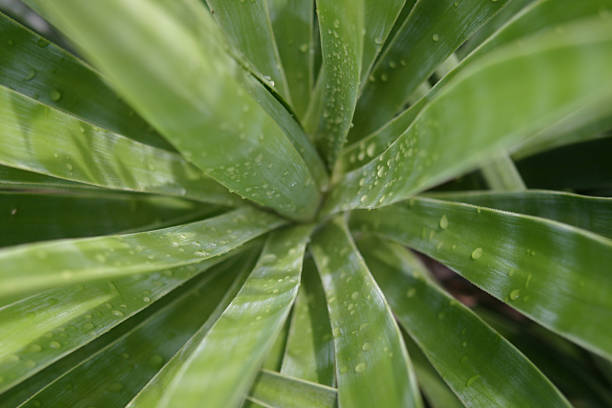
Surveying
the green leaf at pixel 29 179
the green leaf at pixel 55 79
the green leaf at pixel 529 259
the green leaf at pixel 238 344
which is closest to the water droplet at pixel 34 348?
the green leaf at pixel 238 344

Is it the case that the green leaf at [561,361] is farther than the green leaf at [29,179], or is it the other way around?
the green leaf at [561,361]

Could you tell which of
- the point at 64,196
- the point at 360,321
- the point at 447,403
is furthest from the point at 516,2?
the point at 64,196

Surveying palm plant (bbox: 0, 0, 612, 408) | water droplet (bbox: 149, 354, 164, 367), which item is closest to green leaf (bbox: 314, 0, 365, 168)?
palm plant (bbox: 0, 0, 612, 408)

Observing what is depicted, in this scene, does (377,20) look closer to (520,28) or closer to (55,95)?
(520,28)

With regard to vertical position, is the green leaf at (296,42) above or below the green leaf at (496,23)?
above

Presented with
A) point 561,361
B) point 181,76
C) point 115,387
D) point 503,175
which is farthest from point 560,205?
point 115,387

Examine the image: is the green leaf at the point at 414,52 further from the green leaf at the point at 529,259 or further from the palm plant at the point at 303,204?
the green leaf at the point at 529,259

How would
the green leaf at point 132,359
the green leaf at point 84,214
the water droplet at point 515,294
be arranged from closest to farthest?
the water droplet at point 515,294 → the green leaf at point 132,359 → the green leaf at point 84,214

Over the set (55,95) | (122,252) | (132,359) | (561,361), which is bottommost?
(561,361)
